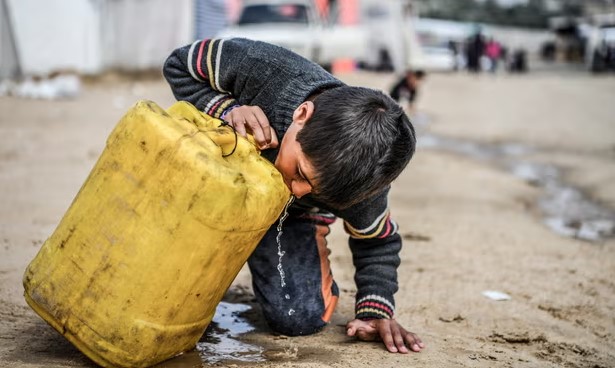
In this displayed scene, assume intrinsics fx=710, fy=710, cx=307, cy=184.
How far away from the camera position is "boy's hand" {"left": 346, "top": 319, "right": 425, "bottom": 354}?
2162mm

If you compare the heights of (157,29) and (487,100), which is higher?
(157,29)

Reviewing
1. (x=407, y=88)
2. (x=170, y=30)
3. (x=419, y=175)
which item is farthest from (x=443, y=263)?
(x=170, y=30)

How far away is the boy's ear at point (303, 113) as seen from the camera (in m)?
1.96

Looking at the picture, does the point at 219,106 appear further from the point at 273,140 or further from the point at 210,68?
the point at 273,140

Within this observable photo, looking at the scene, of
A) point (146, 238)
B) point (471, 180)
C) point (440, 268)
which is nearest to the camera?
point (146, 238)

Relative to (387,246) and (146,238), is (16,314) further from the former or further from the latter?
(387,246)

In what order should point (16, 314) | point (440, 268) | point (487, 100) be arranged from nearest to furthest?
point (16, 314)
point (440, 268)
point (487, 100)

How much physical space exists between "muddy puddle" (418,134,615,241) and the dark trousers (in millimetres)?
2358

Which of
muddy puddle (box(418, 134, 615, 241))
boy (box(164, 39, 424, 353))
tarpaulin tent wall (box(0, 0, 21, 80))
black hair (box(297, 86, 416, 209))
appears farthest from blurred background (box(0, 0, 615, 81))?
black hair (box(297, 86, 416, 209))

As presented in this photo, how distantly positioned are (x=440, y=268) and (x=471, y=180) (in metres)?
2.88

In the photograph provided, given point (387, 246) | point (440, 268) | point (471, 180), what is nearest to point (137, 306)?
point (387, 246)

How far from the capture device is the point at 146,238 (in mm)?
1683

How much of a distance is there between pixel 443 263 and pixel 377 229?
1.14m

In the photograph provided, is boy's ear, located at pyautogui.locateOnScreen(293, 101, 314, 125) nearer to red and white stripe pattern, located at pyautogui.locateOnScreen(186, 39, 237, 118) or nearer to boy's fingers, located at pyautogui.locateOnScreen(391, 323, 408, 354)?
red and white stripe pattern, located at pyautogui.locateOnScreen(186, 39, 237, 118)
